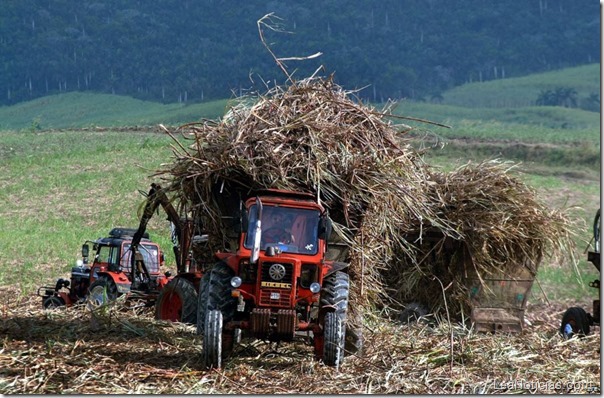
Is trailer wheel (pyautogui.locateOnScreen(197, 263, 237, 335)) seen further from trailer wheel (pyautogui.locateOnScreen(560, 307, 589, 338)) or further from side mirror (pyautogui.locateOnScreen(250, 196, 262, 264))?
trailer wheel (pyautogui.locateOnScreen(560, 307, 589, 338))

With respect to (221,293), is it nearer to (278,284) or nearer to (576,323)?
(278,284)

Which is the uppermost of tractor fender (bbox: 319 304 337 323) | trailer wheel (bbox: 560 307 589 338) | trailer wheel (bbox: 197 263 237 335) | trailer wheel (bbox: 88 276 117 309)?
trailer wheel (bbox: 197 263 237 335)

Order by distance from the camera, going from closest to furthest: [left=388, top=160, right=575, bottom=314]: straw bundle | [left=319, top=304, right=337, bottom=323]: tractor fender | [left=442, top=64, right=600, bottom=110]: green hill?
[left=319, top=304, right=337, bottom=323]: tractor fender → [left=388, top=160, right=575, bottom=314]: straw bundle → [left=442, top=64, right=600, bottom=110]: green hill

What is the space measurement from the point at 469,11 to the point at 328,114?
15381cm

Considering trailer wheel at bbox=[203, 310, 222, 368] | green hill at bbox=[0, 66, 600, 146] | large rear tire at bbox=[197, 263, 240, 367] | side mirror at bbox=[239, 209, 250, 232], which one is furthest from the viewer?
green hill at bbox=[0, 66, 600, 146]

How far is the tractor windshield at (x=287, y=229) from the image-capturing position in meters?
11.1

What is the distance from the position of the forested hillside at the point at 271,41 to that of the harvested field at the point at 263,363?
99611mm

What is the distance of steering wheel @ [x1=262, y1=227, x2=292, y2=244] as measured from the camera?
11.1m

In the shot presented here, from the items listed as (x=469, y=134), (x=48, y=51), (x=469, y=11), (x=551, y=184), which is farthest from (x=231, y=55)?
(x=551, y=184)

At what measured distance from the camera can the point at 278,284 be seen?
1075 cm

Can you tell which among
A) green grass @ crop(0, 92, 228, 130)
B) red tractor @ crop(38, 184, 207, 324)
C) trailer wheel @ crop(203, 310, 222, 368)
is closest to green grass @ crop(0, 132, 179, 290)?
red tractor @ crop(38, 184, 207, 324)

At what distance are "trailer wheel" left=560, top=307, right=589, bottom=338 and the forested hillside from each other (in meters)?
96.9

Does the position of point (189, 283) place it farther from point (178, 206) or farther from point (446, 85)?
point (446, 85)

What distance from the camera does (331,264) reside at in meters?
11.4
